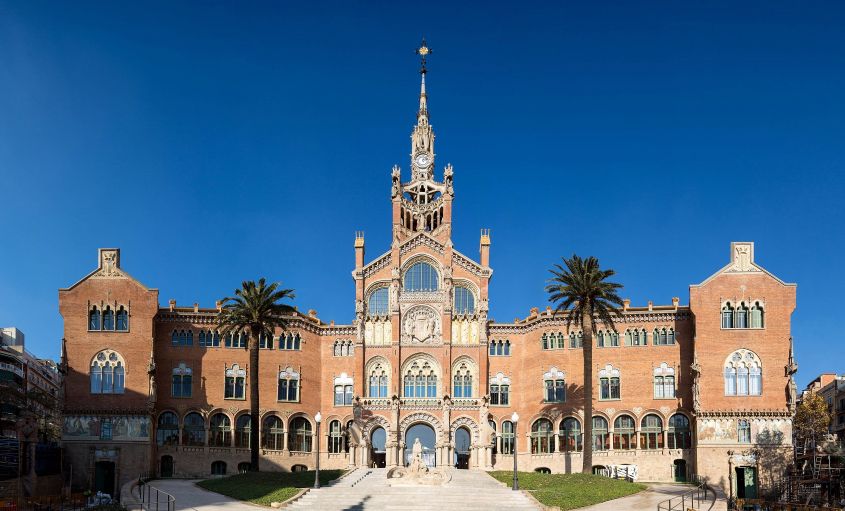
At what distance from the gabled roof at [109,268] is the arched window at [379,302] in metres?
19.6

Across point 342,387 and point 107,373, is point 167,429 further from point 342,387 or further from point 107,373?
point 342,387

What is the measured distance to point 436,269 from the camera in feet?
282

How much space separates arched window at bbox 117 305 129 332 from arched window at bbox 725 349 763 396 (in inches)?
1910

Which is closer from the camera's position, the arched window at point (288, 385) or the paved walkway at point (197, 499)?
the paved walkway at point (197, 499)

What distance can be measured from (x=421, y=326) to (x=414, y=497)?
92.7ft

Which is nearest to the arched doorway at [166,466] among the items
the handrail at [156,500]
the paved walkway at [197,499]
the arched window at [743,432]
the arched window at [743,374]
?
the paved walkway at [197,499]

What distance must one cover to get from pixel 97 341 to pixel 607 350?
42.4m

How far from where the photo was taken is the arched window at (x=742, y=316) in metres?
75.6

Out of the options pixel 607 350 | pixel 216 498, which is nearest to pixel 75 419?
pixel 216 498

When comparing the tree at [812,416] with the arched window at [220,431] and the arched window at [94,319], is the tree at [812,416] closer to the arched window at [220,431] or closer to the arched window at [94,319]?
the arched window at [220,431]

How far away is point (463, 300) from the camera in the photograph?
8538 cm

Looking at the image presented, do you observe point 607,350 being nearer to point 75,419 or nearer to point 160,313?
point 160,313

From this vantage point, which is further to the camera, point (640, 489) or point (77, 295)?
point (77, 295)

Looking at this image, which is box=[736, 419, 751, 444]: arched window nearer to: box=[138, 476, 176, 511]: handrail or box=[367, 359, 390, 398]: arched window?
box=[367, 359, 390, 398]: arched window
